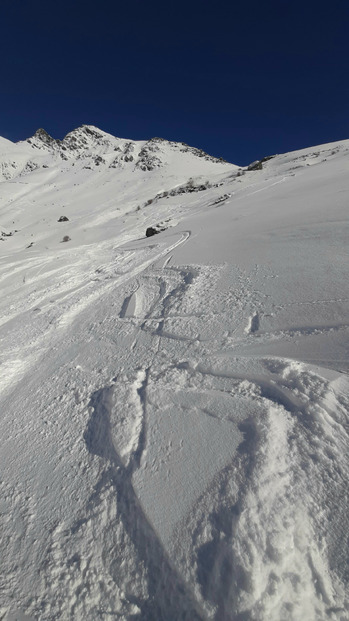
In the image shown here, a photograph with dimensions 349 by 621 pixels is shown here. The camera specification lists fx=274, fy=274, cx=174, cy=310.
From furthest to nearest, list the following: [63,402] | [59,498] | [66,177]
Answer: [66,177] < [63,402] < [59,498]

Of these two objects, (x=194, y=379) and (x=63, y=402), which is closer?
(x=194, y=379)

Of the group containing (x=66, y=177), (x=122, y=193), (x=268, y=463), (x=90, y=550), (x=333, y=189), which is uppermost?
(x=66, y=177)

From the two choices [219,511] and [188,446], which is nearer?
[219,511]

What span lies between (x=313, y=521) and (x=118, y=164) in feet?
218

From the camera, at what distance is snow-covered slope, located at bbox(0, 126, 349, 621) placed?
1.88 m

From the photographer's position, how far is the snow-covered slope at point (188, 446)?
1876 millimetres

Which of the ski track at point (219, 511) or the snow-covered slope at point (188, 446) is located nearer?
the ski track at point (219, 511)

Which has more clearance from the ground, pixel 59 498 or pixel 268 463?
pixel 268 463

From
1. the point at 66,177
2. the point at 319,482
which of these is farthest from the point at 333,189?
the point at 66,177

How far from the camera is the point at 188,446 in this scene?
2.66m

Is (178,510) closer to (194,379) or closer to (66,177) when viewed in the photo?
(194,379)

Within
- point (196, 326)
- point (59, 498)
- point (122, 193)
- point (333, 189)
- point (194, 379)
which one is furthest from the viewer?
point (122, 193)

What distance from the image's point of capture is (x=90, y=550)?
224 cm

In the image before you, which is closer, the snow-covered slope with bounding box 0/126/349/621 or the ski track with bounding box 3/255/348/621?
the ski track with bounding box 3/255/348/621
